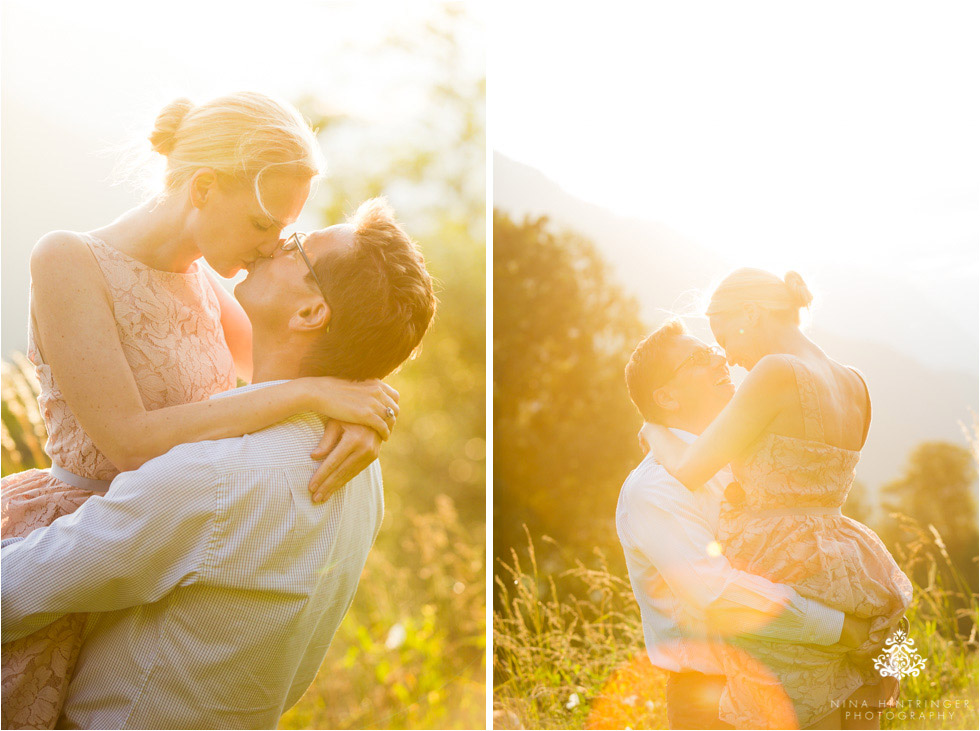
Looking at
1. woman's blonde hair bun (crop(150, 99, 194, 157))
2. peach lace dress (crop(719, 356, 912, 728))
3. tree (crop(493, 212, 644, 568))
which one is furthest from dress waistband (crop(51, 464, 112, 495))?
peach lace dress (crop(719, 356, 912, 728))

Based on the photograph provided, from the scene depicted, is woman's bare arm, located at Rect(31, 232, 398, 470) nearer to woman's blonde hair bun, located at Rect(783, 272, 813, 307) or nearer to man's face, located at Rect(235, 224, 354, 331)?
man's face, located at Rect(235, 224, 354, 331)

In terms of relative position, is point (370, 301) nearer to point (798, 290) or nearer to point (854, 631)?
point (798, 290)

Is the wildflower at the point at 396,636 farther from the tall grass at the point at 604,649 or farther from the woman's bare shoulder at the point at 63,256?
the woman's bare shoulder at the point at 63,256

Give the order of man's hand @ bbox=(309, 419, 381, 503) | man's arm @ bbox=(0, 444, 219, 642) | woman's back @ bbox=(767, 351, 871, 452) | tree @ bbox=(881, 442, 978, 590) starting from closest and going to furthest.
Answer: man's arm @ bbox=(0, 444, 219, 642) < man's hand @ bbox=(309, 419, 381, 503) < woman's back @ bbox=(767, 351, 871, 452) < tree @ bbox=(881, 442, 978, 590)

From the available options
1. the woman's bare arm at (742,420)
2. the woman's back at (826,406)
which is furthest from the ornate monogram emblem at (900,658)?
the woman's bare arm at (742,420)

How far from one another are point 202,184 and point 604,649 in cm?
211

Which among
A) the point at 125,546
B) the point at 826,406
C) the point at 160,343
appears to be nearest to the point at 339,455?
the point at 125,546

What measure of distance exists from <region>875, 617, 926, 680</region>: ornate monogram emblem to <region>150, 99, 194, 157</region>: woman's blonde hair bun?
2788 mm

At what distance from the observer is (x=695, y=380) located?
8.66 ft

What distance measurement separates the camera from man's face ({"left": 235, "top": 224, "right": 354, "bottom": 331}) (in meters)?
2.12

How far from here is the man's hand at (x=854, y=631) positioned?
252 centimetres

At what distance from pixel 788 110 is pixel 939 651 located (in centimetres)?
197

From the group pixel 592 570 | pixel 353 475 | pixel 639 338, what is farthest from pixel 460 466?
pixel 353 475

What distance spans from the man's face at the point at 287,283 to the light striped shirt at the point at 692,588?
1.34 metres
